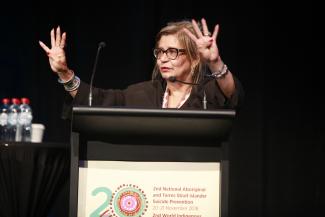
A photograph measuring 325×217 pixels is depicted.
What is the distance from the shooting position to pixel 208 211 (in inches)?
50.8

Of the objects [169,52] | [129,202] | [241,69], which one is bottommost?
[129,202]

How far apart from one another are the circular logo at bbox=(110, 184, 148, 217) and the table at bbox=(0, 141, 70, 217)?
68 centimetres

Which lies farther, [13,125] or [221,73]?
[13,125]

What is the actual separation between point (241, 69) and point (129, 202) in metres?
2.68

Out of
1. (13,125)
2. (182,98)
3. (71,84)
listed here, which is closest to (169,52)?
(182,98)

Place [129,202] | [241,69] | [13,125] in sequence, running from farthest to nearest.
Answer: [241,69] → [13,125] → [129,202]

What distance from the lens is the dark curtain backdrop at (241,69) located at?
12.4 feet

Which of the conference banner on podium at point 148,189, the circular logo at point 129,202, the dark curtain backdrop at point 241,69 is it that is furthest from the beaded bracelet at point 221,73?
the dark curtain backdrop at point 241,69

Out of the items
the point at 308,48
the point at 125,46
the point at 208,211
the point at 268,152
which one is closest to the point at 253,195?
the point at 268,152

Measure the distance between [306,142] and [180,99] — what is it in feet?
7.17

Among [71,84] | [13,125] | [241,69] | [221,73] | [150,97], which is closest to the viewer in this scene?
[221,73]

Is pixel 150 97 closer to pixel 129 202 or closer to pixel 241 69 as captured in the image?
pixel 129 202

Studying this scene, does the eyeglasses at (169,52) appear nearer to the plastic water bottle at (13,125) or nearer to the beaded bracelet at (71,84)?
the beaded bracelet at (71,84)

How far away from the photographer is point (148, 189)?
1.28 metres
